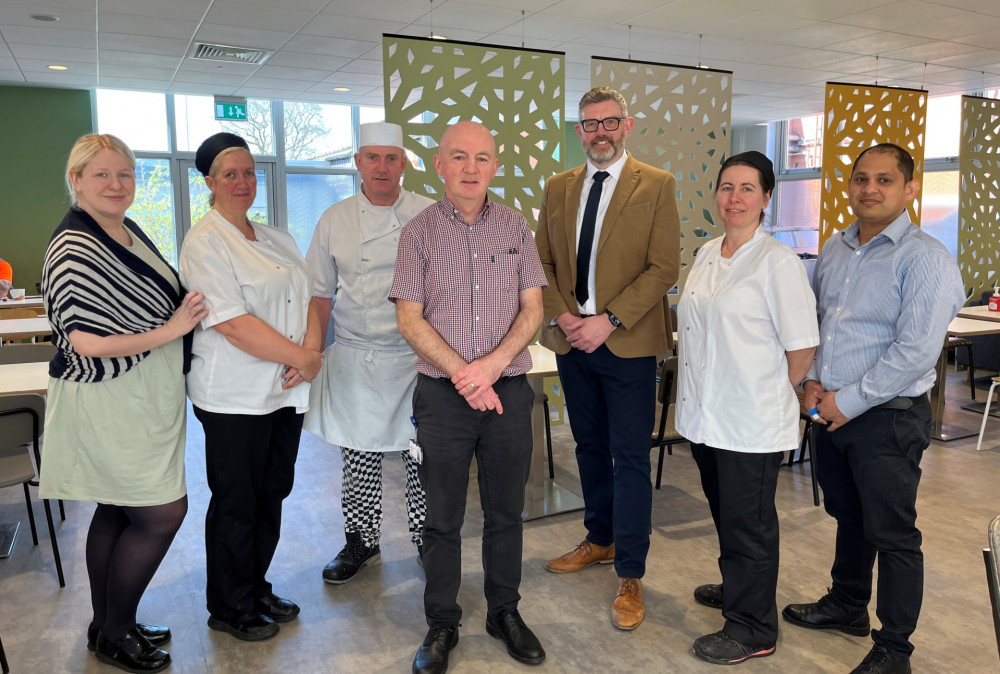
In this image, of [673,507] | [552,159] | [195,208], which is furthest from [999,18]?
[195,208]

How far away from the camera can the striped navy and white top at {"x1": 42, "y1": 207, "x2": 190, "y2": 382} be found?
7.39 ft

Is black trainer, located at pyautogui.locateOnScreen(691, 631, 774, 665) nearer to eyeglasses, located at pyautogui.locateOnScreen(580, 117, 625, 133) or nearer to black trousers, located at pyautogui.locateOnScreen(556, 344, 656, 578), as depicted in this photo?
black trousers, located at pyautogui.locateOnScreen(556, 344, 656, 578)

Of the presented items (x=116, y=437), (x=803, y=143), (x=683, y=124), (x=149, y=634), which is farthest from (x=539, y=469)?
(x=803, y=143)

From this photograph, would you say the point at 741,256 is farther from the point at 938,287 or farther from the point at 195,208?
the point at 195,208

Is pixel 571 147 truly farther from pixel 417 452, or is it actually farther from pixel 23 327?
pixel 417 452

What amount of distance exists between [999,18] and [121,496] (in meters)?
7.49

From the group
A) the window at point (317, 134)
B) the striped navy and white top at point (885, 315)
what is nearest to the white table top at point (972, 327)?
the striped navy and white top at point (885, 315)

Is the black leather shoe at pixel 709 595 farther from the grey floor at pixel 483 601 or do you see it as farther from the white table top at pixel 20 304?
the white table top at pixel 20 304

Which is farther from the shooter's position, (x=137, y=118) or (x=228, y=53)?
(x=137, y=118)

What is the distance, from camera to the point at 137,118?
1034 centimetres

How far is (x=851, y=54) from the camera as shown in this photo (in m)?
7.80

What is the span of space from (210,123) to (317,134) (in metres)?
1.56

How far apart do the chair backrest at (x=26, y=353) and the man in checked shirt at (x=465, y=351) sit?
110 inches

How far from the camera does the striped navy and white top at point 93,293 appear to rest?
7.39ft
